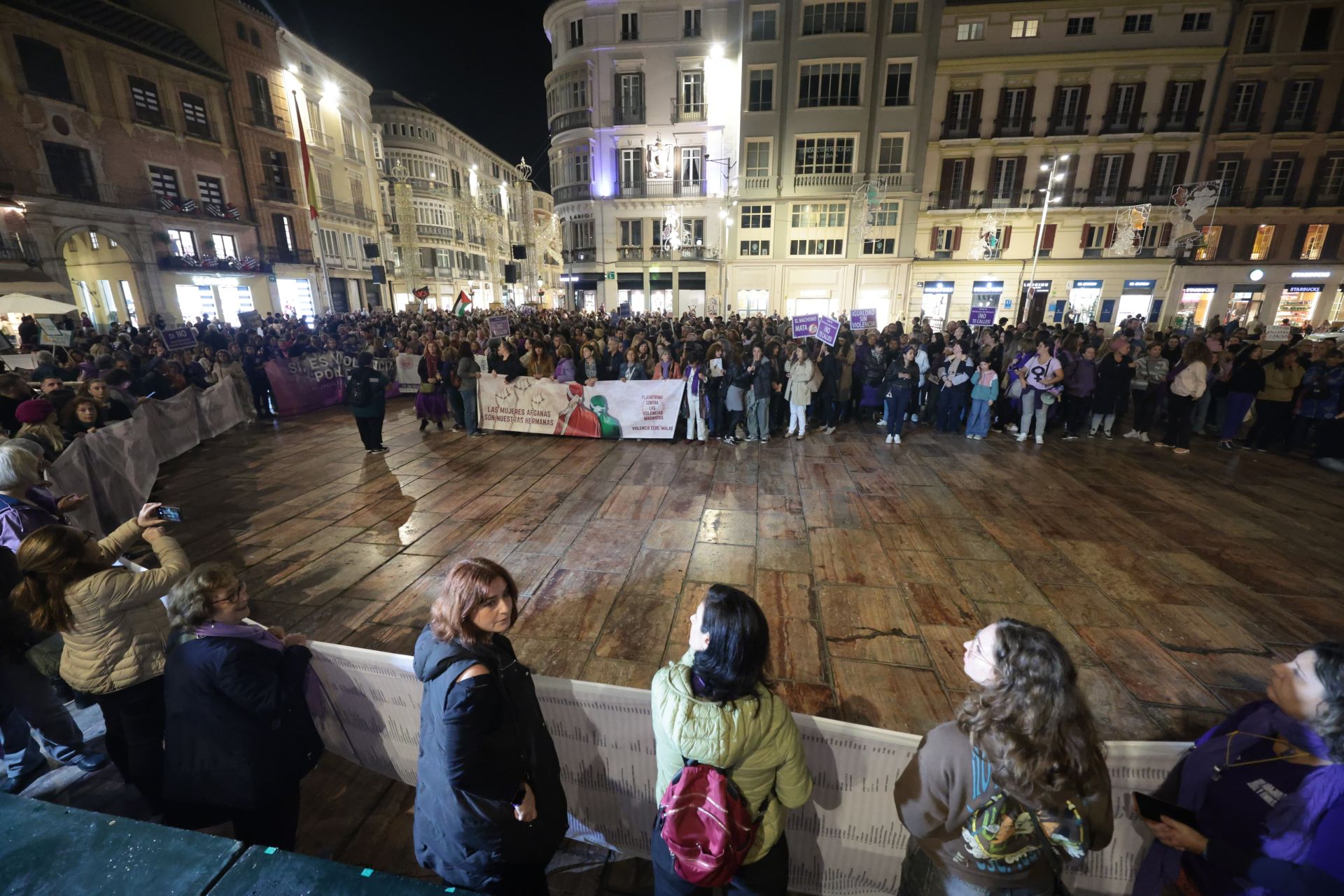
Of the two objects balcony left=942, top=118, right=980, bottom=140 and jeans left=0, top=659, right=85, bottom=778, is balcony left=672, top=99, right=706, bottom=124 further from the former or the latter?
jeans left=0, top=659, right=85, bottom=778

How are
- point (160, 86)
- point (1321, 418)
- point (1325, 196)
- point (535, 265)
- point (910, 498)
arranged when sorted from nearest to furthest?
point (910, 498) < point (1321, 418) < point (160, 86) < point (1325, 196) < point (535, 265)

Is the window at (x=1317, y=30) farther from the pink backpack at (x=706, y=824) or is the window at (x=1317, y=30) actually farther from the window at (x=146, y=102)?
the window at (x=146, y=102)

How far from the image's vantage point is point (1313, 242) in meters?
26.9

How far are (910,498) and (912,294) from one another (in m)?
27.7

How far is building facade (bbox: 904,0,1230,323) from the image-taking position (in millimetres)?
26359

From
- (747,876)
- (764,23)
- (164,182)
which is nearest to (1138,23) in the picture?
(764,23)

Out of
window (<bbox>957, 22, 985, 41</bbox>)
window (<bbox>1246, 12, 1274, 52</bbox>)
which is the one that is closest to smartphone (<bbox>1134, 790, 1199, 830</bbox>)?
window (<bbox>957, 22, 985, 41</bbox>)

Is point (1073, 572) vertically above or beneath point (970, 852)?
beneath

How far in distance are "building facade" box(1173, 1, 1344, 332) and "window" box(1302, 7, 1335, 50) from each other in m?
0.03

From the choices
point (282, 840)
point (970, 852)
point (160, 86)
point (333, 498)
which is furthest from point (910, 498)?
point (160, 86)

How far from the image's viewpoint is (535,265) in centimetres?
6994

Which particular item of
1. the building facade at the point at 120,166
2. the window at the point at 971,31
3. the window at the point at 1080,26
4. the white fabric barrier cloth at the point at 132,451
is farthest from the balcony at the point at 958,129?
the building facade at the point at 120,166

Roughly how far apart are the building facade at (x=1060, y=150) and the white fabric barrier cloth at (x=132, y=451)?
2967 cm

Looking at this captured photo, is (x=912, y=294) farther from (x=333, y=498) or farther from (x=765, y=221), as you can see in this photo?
(x=333, y=498)
